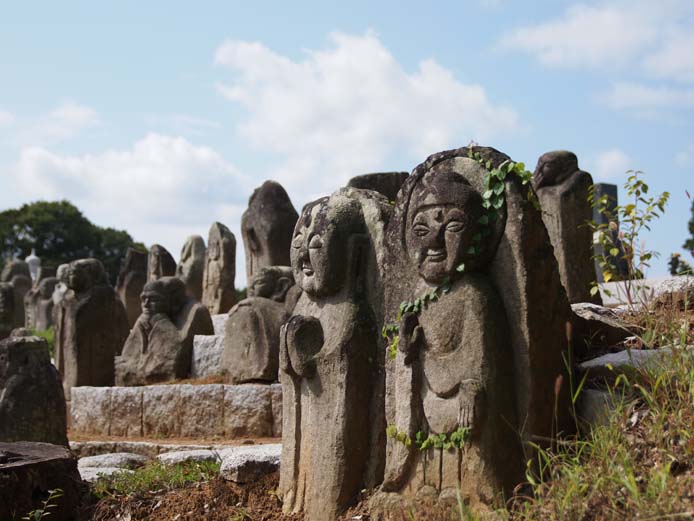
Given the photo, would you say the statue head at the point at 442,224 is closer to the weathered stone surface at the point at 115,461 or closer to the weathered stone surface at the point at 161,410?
the weathered stone surface at the point at 115,461

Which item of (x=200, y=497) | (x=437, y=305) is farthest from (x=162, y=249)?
(x=437, y=305)

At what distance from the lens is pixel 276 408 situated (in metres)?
10.0

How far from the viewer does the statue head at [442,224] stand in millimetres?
5176

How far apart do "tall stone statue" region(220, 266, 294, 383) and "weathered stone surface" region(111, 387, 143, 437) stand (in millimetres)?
1243

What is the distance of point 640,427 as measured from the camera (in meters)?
4.76

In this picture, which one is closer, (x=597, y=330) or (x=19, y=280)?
(x=597, y=330)

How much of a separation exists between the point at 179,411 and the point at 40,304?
819 inches

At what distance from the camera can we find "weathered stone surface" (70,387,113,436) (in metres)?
11.6

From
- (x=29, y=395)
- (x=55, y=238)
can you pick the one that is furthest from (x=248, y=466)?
(x=55, y=238)

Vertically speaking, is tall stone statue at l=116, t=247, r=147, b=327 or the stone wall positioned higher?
tall stone statue at l=116, t=247, r=147, b=327

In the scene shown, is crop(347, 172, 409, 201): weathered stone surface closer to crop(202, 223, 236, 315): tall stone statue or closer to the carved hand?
crop(202, 223, 236, 315): tall stone statue

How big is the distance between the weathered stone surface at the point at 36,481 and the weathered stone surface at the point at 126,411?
4.16m

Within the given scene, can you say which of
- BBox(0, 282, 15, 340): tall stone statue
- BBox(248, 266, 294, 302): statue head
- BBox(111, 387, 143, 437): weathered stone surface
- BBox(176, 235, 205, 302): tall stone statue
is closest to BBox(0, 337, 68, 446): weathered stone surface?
BBox(111, 387, 143, 437): weathered stone surface

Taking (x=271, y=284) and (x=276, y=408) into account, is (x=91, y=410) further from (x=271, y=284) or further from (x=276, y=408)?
(x=276, y=408)
